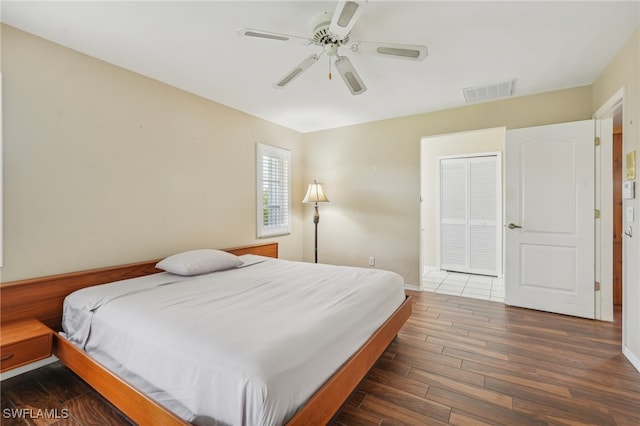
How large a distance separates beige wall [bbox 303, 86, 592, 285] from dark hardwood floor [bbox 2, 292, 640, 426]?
5.51ft

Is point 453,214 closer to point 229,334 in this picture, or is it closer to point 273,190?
point 273,190

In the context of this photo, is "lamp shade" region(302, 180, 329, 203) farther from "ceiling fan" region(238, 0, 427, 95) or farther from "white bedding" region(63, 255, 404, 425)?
"ceiling fan" region(238, 0, 427, 95)

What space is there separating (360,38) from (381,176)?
2.40 meters

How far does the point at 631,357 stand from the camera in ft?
7.31

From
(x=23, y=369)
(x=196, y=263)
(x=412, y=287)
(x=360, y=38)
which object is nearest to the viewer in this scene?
(x=23, y=369)

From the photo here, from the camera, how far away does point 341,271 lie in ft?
9.21

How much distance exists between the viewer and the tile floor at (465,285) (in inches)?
159

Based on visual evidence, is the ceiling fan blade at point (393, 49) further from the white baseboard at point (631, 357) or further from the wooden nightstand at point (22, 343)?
the wooden nightstand at point (22, 343)

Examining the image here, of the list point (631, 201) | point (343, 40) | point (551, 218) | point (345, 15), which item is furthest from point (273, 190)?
point (631, 201)

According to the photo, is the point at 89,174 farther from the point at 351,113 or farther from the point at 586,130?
the point at 586,130

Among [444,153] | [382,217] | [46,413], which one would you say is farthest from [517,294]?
[46,413]

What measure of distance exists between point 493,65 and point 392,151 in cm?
178

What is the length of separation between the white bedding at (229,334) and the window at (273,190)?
1.83m

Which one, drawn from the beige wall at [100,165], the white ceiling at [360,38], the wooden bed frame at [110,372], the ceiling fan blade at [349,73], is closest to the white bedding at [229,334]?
the wooden bed frame at [110,372]
